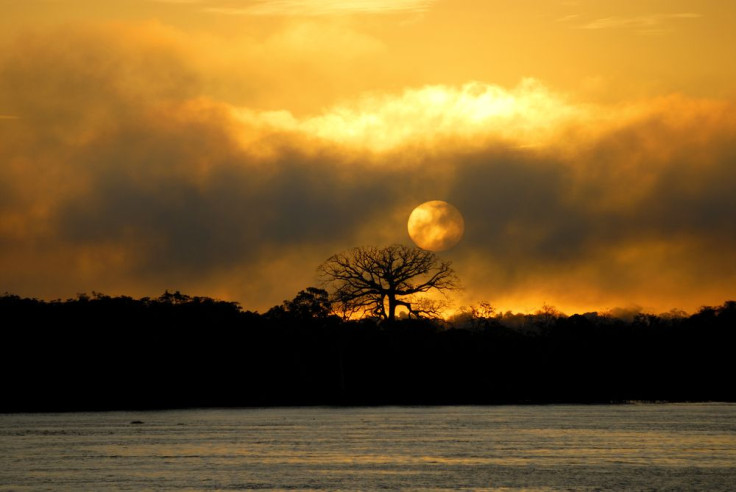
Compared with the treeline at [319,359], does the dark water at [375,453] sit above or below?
below

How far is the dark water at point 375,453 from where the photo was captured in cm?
5544

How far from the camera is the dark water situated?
2183 inches

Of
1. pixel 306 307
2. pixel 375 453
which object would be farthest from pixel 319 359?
pixel 375 453

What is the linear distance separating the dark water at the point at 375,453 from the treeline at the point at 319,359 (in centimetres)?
2496

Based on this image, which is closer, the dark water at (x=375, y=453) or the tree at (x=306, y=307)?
the dark water at (x=375, y=453)

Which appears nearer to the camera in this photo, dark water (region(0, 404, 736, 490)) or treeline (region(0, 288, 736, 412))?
dark water (region(0, 404, 736, 490))

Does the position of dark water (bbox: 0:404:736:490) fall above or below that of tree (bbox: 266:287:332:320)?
below

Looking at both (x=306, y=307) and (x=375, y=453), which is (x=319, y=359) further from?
(x=375, y=453)

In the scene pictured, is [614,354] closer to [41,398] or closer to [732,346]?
[732,346]

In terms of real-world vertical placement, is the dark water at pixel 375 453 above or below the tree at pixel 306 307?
below

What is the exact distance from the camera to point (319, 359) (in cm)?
15112

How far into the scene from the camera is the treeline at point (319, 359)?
144625 millimetres

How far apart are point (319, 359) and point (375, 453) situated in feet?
264

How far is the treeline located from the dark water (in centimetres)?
2496
